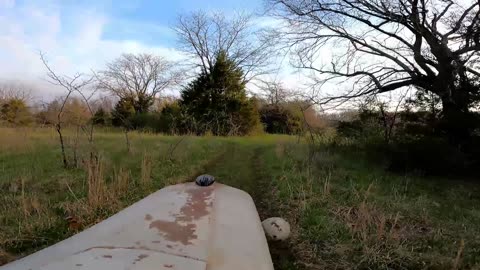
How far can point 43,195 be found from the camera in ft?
20.3

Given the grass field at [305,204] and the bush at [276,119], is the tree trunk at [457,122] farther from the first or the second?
the bush at [276,119]

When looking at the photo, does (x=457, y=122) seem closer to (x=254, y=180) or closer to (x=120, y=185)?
(x=254, y=180)

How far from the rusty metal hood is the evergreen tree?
2299 cm

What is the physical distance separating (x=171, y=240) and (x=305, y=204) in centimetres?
353

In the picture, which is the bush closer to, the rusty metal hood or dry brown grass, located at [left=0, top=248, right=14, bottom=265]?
dry brown grass, located at [left=0, top=248, right=14, bottom=265]

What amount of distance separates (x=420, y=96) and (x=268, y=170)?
15.1 ft

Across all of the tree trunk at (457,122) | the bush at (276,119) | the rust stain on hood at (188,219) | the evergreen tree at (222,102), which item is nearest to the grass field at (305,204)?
the tree trunk at (457,122)

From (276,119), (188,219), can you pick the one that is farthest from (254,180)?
(276,119)

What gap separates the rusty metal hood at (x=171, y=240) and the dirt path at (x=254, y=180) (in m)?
0.93

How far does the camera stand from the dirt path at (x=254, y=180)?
460 centimetres

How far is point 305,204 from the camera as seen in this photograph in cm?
596

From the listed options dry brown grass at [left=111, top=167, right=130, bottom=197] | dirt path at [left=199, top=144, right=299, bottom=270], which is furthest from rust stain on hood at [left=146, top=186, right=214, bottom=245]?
dry brown grass at [left=111, top=167, right=130, bottom=197]

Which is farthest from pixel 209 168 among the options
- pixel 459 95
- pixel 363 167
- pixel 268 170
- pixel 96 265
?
pixel 96 265

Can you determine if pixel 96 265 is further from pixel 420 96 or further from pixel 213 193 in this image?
pixel 420 96
